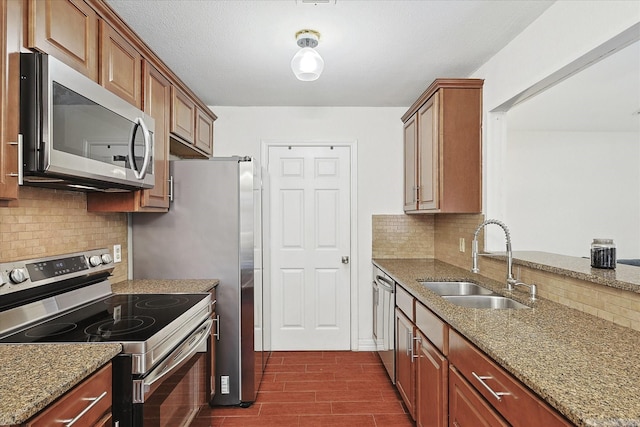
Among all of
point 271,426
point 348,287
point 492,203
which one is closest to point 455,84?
point 492,203

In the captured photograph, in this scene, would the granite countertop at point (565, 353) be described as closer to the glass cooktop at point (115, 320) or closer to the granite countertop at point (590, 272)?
the granite countertop at point (590, 272)

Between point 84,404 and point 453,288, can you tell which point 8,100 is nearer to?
point 84,404

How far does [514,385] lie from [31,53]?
185 cm

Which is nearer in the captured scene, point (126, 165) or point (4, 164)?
point (4, 164)

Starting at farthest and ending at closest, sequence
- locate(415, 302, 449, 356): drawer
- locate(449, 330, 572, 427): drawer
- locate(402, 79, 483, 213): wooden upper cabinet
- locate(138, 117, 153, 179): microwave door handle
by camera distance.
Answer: locate(402, 79, 483, 213): wooden upper cabinet < locate(138, 117, 153, 179): microwave door handle < locate(415, 302, 449, 356): drawer < locate(449, 330, 572, 427): drawer

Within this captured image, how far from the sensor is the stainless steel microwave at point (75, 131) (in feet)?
3.92

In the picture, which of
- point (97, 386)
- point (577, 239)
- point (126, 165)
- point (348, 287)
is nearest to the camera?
point (97, 386)

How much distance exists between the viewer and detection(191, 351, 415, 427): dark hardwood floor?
7.60 feet

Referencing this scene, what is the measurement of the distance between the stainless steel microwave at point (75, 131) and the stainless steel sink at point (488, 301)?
1.85 m

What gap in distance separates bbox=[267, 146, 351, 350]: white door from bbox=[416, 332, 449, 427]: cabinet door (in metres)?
1.56

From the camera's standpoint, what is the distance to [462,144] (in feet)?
8.50

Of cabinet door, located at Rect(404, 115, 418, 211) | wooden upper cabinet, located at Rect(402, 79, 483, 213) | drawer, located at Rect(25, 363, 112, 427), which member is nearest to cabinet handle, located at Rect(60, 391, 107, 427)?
drawer, located at Rect(25, 363, 112, 427)

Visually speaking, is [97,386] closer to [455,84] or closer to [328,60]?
[328,60]

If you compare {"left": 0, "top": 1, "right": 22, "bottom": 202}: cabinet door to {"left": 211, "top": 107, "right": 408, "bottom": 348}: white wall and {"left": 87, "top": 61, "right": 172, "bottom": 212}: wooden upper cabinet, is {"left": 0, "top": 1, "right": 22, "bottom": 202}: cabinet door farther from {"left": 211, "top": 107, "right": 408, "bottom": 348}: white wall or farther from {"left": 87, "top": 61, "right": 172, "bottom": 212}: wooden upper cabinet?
{"left": 211, "top": 107, "right": 408, "bottom": 348}: white wall
